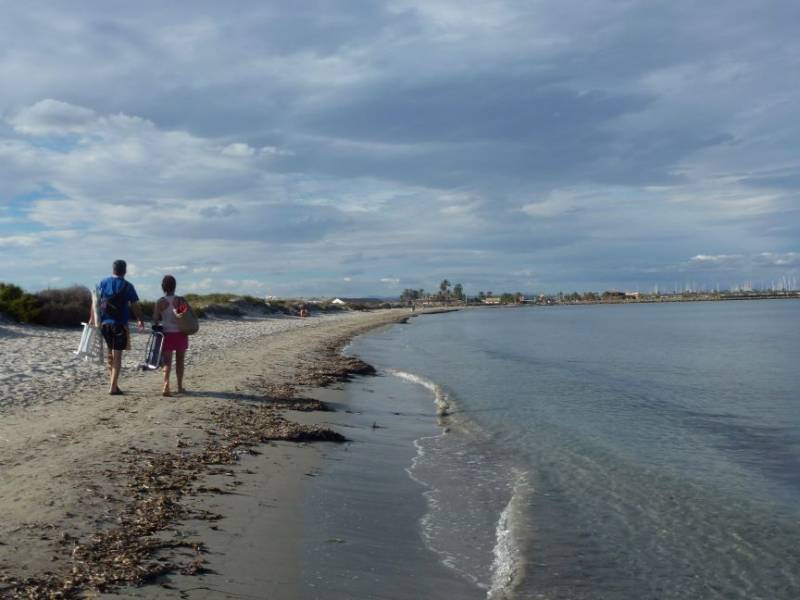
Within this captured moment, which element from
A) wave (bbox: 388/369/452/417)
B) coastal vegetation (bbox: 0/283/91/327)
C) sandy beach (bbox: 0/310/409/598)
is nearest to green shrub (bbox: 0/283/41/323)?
coastal vegetation (bbox: 0/283/91/327)

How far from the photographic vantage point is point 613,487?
915 centimetres

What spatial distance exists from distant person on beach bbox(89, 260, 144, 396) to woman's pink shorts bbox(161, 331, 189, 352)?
667 millimetres

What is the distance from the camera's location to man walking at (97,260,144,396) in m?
11.4

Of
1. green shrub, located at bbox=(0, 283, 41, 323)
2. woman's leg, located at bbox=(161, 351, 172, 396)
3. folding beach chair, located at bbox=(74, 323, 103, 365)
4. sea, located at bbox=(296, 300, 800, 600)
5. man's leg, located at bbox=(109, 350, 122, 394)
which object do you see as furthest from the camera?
green shrub, located at bbox=(0, 283, 41, 323)

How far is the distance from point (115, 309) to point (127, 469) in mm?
5202

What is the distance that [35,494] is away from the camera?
→ 5.84 meters

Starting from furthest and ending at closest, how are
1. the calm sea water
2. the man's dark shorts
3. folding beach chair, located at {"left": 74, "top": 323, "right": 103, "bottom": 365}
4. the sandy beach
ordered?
folding beach chair, located at {"left": 74, "top": 323, "right": 103, "bottom": 365} < the man's dark shorts < the calm sea water < the sandy beach

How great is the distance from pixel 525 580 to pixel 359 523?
5.77ft

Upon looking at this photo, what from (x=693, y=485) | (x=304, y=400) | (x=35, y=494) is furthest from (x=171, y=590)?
(x=304, y=400)

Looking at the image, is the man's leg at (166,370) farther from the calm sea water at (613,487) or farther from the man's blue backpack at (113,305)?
the calm sea water at (613,487)

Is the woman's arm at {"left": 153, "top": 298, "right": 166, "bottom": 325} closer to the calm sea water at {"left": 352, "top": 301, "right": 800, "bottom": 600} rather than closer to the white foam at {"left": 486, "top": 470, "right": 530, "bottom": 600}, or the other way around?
the calm sea water at {"left": 352, "top": 301, "right": 800, "bottom": 600}

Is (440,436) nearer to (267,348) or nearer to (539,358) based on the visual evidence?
(267,348)

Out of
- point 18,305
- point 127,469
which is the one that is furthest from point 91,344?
point 18,305

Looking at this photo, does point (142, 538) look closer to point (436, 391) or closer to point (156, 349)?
point (156, 349)
